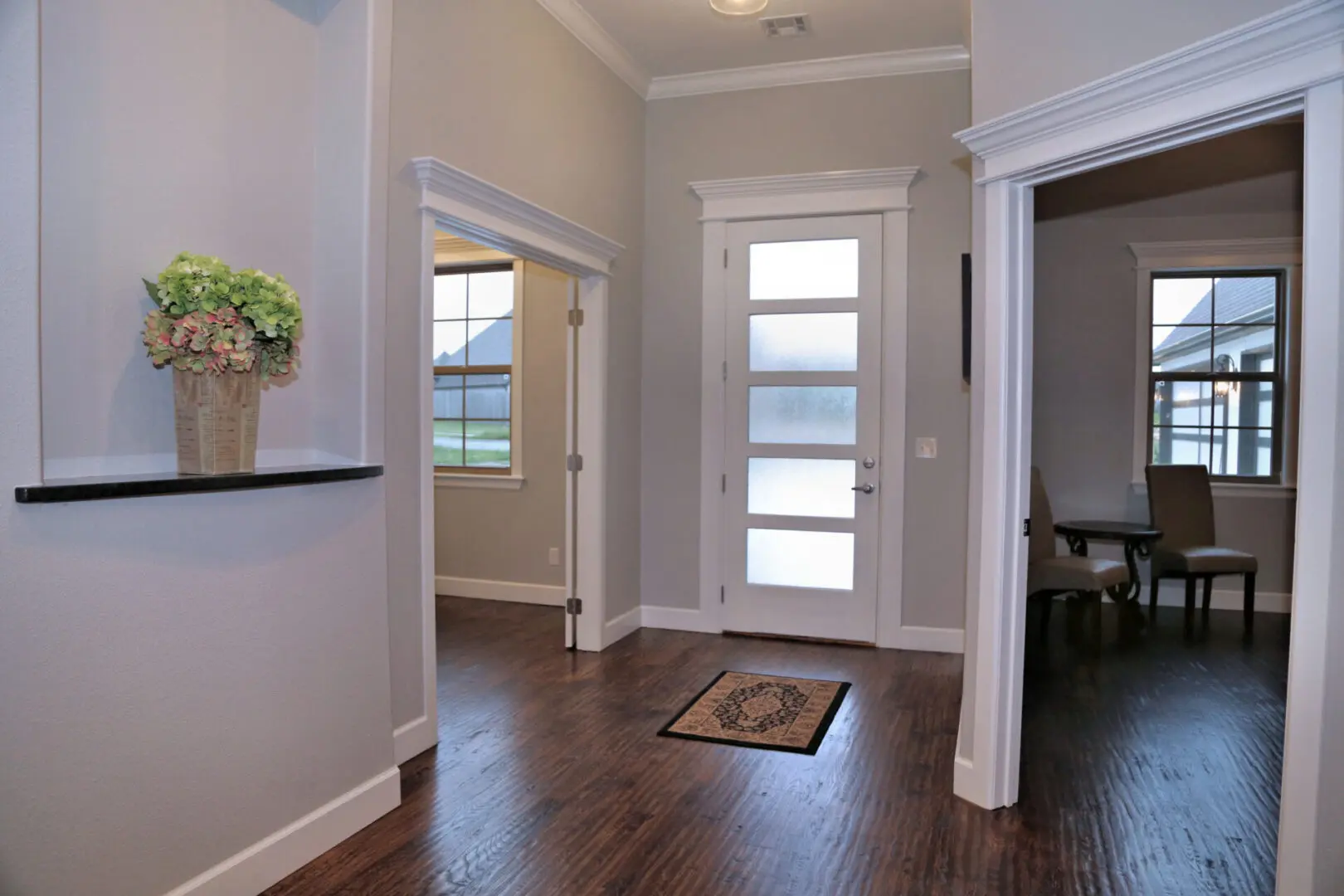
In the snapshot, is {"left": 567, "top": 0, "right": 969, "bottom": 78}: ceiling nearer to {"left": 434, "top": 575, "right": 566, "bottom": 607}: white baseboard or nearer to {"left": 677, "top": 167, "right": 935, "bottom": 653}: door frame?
{"left": 677, "top": 167, "right": 935, "bottom": 653}: door frame

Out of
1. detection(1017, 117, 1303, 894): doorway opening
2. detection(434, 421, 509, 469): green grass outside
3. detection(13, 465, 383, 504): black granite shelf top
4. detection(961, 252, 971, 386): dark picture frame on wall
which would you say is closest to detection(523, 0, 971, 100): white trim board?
detection(1017, 117, 1303, 894): doorway opening

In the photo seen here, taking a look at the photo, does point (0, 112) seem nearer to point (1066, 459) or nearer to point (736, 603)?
point (736, 603)

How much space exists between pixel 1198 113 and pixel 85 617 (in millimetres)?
2840

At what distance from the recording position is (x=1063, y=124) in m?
2.53

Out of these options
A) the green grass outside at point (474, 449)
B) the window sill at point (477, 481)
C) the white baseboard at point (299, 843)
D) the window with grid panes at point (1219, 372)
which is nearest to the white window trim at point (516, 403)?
the window sill at point (477, 481)

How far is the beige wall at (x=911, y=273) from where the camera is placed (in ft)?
15.5

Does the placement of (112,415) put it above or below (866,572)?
above

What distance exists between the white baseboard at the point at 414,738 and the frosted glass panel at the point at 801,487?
231 centimetres

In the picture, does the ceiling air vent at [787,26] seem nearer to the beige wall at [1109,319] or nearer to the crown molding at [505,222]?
the crown molding at [505,222]

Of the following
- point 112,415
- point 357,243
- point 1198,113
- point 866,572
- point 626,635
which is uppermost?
point 1198,113

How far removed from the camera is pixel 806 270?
4957 millimetres

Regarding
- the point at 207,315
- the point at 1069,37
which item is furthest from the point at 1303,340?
the point at 207,315

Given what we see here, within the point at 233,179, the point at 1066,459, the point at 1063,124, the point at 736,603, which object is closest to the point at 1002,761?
the point at 1063,124

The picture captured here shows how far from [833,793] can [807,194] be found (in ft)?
10.5
